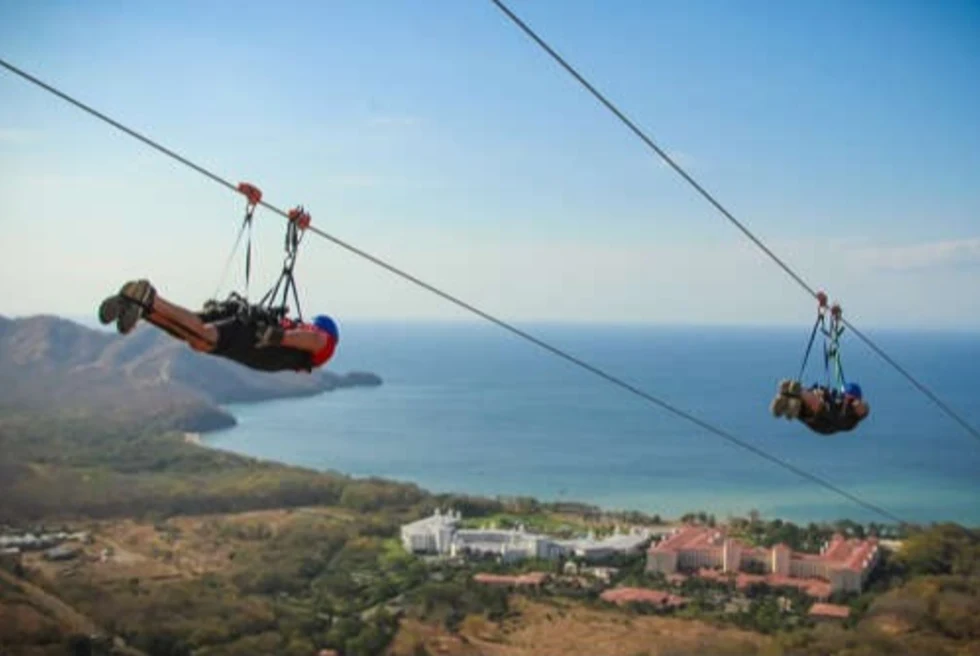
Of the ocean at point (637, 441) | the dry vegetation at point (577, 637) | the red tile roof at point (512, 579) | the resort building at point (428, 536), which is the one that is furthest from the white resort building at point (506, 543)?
the ocean at point (637, 441)

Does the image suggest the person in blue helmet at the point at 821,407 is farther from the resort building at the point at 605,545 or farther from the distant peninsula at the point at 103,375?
the distant peninsula at the point at 103,375

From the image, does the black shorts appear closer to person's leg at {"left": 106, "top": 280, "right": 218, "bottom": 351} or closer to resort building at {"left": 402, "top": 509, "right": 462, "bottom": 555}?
person's leg at {"left": 106, "top": 280, "right": 218, "bottom": 351}

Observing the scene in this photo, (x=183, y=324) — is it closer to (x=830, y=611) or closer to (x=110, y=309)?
(x=110, y=309)

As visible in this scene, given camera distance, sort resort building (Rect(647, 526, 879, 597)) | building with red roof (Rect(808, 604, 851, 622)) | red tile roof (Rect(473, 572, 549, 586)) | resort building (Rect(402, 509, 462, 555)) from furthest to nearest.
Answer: resort building (Rect(402, 509, 462, 555))
resort building (Rect(647, 526, 879, 597))
red tile roof (Rect(473, 572, 549, 586))
building with red roof (Rect(808, 604, 851, 622))

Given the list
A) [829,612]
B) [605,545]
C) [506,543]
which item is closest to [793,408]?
[829,612]

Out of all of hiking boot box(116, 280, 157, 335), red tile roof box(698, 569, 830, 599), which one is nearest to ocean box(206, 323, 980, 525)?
red tile roof box(698, 569, 830, 599)

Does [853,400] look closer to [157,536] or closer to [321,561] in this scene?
[321,561]
